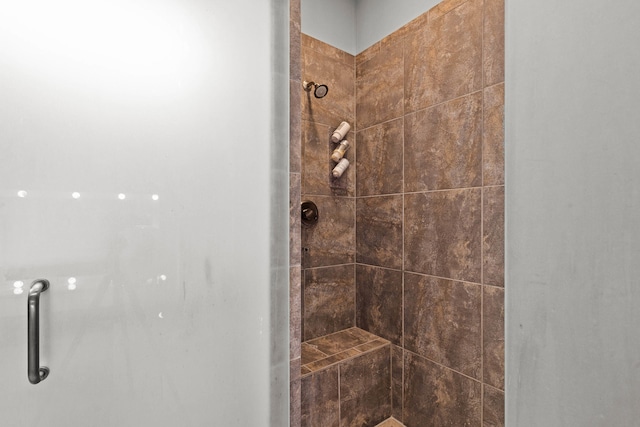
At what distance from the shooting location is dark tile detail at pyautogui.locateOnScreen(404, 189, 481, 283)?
130cm

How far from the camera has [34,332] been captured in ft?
2.04

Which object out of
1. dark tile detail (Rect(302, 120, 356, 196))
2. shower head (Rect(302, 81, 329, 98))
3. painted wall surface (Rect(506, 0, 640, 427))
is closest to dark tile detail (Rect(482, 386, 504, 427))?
painted wall surface (Rect(506, 0, 640, 427))

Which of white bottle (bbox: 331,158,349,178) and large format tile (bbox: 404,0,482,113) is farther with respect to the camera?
white bottle (bbox: 331,158,349,178)

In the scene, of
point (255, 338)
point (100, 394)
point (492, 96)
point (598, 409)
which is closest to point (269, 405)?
point (255, 338)

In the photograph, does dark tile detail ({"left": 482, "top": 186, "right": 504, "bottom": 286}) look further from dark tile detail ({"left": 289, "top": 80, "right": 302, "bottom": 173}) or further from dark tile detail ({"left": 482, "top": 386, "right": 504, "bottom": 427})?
dark tile detail ({"left": 289, "top": 80, "right": 302, "bottom": 173})

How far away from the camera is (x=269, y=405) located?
0.93 m

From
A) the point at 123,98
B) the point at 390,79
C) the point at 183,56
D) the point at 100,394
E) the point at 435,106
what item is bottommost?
the point at 100,394

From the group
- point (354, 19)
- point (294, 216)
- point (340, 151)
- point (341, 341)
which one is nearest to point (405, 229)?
point (340, 151)

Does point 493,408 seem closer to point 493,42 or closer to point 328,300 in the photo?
point 328,300

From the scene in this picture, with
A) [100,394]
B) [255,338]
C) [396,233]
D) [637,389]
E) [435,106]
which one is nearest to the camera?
[637,389]

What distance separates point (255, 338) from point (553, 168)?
850 millimetres

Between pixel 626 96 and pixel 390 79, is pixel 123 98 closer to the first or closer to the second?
pixel 626 96

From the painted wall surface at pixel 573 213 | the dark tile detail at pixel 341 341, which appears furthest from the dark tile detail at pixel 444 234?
the painted wall surface at pixel 573 213

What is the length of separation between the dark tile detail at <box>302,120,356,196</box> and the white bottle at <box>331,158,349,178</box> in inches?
1.9
